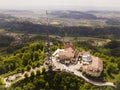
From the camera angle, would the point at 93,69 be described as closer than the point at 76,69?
Yes

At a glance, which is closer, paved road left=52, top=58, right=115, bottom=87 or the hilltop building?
paved road left=52, top=58, right=115, bottom=87

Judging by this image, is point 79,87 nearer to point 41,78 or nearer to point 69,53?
point 41,78

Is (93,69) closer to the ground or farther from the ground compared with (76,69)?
farther from the ground

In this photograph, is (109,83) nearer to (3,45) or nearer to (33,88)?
(33,88)

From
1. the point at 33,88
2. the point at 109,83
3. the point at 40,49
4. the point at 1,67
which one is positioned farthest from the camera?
the point at 40,49

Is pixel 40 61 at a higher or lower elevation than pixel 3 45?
higher

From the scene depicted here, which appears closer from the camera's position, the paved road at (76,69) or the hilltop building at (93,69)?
the paved road at (76,69)

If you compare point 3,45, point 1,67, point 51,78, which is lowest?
point 3,45

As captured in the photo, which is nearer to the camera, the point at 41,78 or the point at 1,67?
the point at 41,78

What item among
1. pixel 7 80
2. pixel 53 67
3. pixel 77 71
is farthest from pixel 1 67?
pixel 77 71

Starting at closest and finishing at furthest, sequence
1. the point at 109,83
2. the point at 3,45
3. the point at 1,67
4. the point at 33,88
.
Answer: the point at 33,88 < the point at 109,83 < the point at 1,67 < the point at 3,45
